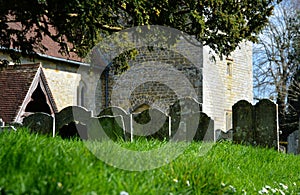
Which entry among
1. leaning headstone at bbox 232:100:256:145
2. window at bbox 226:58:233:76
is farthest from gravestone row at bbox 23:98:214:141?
window at bbox 226:58:233:76

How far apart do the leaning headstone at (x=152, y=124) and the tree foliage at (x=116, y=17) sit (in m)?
1.92

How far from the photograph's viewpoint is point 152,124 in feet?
35.8

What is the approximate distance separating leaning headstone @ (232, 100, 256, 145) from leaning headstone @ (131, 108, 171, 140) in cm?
136

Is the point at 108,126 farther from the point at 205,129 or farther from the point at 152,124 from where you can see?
the point at 205,129

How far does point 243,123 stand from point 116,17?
354cm

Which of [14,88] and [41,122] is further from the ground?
[14,88]

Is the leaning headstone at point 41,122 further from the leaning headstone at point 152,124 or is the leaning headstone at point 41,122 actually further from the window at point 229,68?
the window at point 229,68

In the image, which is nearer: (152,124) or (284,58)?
(152,124)

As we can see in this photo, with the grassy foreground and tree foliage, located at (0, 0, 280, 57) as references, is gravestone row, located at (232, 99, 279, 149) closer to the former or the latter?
tree foliage, located at (0, 0, 280, 57)

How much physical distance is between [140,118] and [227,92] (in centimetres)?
1891

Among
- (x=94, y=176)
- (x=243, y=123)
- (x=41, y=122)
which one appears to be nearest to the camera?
(x=94, y=176)

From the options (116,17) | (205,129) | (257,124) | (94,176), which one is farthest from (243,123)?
(94,176)

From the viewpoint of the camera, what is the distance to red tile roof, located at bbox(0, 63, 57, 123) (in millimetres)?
18875

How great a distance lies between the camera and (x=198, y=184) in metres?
4.41
